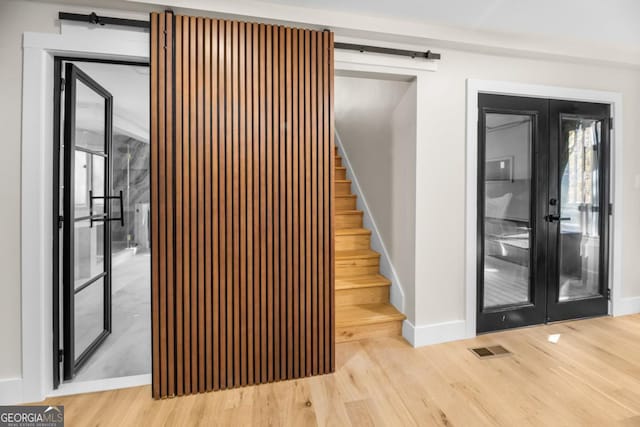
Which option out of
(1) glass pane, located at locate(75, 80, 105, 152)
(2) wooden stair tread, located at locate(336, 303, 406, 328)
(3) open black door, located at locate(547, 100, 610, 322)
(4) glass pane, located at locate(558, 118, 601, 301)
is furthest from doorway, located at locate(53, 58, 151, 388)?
(4) glass pane, located at locate(558, 118, 601, 301)

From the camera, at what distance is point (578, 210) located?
324 centimetres

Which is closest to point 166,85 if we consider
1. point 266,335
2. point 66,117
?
point 66,117

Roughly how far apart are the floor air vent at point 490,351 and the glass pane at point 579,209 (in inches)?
39.5

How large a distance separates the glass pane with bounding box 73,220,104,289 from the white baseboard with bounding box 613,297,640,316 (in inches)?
183

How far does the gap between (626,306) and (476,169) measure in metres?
2.19

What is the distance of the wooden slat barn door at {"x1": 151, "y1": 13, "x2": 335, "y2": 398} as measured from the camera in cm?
211

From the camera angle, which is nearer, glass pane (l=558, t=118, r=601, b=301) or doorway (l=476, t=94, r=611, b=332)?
doorway (l=476, t=94, r=611, b=332)

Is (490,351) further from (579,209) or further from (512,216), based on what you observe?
(579,209)

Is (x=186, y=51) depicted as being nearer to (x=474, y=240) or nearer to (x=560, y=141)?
(x=474, y=240)

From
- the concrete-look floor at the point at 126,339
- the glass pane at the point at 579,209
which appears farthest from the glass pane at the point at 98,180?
the glass pane at the point at 579,209

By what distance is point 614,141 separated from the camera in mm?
3266

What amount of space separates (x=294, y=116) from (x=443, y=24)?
1355mm

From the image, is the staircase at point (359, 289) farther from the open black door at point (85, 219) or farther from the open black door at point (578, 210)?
the open black door at point (85, 219)

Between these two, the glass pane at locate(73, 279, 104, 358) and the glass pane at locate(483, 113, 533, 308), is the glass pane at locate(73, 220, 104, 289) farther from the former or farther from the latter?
the glass pane at locate(483, 113, 533, 308)
